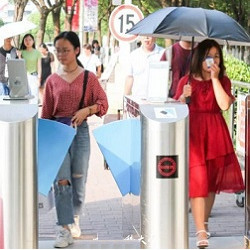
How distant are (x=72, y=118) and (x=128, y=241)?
1029 millimetres

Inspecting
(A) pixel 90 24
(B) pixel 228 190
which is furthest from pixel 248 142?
(A) pixel 90 24

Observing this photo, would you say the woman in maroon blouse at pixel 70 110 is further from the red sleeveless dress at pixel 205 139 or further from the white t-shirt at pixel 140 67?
the white t-shirt at pixel 140 67

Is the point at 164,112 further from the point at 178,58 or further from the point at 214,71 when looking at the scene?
the point at 178,58

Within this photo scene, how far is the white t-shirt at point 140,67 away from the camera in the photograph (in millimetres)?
8008

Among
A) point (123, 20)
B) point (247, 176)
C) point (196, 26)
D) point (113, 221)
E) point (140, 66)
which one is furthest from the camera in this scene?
point (123, 20)

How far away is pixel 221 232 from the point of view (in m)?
7.49

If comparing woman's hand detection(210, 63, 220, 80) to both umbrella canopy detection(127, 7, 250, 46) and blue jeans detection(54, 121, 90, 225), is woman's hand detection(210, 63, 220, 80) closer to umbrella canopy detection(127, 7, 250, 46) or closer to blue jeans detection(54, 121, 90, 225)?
umbrella canopy detection(127, 7, 250, 46)

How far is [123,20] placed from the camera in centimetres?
1098

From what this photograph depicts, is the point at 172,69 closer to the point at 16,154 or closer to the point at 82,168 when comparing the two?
the point at 82,168

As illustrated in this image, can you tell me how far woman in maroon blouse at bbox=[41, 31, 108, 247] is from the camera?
6.39 m

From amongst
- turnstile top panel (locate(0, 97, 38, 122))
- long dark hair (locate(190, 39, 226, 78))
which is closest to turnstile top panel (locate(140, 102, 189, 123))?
turnstile top panel (locate(0, 97, 38, 122))

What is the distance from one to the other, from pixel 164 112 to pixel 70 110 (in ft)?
4.57

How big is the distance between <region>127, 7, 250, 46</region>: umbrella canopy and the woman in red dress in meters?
0.20

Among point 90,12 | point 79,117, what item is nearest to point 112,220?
point 79,117
